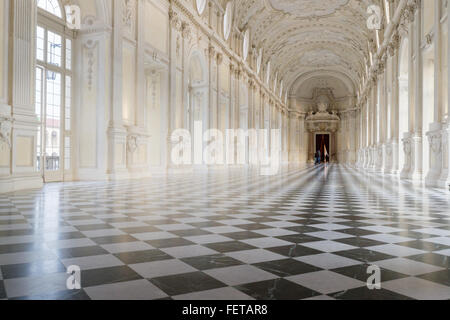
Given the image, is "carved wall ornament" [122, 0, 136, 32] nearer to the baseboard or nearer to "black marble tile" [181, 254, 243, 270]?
the baseboard

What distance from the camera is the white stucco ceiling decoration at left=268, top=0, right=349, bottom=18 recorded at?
28.4 metres

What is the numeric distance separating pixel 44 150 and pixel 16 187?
332cm

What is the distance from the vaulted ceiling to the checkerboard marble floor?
23.7 metres

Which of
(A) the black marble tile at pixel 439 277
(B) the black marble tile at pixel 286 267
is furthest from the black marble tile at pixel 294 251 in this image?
(A) the black marble tile at pixel 439 277

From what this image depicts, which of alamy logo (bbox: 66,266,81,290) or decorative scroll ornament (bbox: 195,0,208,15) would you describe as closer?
alamy logo (bbox: 66,266,81,290)

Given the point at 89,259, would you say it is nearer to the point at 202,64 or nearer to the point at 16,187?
the point at 16,187

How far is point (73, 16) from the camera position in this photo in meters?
12.5

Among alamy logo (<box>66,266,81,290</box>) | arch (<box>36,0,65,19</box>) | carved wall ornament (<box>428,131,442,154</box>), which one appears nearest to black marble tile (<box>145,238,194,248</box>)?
alamy logo (<box>66,266,81,290</box>)

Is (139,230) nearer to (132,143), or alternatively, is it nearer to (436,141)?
(132,143)

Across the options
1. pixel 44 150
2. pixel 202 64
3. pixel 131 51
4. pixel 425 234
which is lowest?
pixel 425 234

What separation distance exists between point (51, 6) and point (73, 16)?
0.75 m
